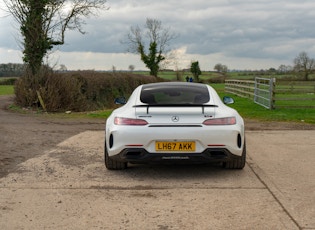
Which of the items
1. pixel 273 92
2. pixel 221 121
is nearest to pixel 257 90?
pixel 273 92

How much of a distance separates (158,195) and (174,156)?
772 mm

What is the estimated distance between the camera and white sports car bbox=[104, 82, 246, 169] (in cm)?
569

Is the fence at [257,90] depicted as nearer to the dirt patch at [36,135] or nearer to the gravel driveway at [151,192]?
the dirt patch at [36,135]

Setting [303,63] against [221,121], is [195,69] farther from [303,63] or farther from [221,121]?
[221,121]

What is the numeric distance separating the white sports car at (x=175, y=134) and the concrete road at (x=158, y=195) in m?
0.38

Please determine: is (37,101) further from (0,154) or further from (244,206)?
(244,206)

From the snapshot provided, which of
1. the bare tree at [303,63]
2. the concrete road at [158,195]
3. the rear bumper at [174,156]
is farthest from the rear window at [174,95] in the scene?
the bare tree at [303,63]

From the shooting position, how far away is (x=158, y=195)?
16.9 feet

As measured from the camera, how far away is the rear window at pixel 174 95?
6.28 meters

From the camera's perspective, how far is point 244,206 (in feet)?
15.3

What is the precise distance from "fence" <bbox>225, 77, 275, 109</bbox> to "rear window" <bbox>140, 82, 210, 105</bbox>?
1159 centimetres

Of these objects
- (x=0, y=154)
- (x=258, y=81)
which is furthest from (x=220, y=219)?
(x=258, y=81)

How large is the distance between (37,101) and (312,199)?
618 inches

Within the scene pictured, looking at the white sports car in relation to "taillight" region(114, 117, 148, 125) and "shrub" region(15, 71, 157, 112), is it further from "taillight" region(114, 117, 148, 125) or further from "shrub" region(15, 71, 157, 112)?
"shrub" region(15, 71, 157, 112)
